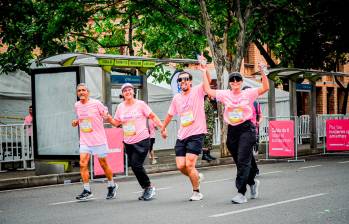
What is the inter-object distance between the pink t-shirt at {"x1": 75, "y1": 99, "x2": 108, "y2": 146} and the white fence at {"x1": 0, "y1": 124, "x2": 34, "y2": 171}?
22.5 ft

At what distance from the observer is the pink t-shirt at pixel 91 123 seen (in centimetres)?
1118

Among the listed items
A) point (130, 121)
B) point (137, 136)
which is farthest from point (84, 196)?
point (130, 121)

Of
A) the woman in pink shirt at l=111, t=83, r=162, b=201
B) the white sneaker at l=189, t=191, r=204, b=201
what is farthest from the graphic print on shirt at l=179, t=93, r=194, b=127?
the white sneaker at l=189, t=191, r=204, b=201

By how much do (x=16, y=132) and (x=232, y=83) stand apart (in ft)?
30.7

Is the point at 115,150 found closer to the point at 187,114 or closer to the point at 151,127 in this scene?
the point at 151,127

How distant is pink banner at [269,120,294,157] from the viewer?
19.4m

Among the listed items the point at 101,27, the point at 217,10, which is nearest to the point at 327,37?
the point at 217,10

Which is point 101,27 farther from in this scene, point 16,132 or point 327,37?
point 16,132

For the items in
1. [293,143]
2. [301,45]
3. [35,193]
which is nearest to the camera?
[35,193]

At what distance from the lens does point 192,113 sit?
33.7 feet

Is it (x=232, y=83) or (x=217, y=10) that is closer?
(x=232, y=83)

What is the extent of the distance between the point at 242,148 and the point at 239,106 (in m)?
0.61

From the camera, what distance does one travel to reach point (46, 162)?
1608 centimetres

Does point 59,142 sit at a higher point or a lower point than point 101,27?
lower
